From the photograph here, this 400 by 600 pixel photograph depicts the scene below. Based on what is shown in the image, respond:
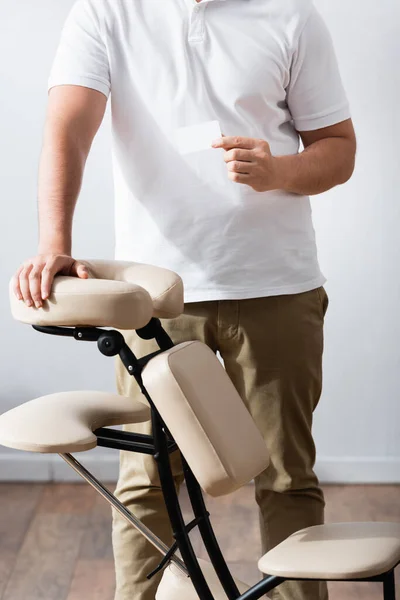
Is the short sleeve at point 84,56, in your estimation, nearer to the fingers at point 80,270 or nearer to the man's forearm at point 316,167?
the man's forearm at point 316,167

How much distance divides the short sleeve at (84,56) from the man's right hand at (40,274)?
0.44m

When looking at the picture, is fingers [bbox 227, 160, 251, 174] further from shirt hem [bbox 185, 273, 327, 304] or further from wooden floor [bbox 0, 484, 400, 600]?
wooden floor [bbox 0, 484, 400, 600]

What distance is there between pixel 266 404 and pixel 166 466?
1.61 feet

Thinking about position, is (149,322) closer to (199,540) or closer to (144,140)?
(144,140)

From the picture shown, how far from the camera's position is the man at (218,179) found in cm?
151

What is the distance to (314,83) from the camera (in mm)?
1590

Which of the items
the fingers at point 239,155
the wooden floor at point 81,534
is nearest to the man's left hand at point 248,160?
the fingers at point 239,155

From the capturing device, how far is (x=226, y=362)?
1.62 metres

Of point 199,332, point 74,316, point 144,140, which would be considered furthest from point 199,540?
point 74,316

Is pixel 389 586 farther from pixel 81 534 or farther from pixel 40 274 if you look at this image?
pixel 81 534

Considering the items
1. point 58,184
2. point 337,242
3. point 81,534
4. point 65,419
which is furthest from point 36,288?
point 337,242

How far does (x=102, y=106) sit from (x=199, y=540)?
3.98 feet

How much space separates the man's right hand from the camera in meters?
1.10

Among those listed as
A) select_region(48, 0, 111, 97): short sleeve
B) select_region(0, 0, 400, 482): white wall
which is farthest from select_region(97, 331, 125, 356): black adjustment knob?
select_region(0, 0, 400, 482): white wall
